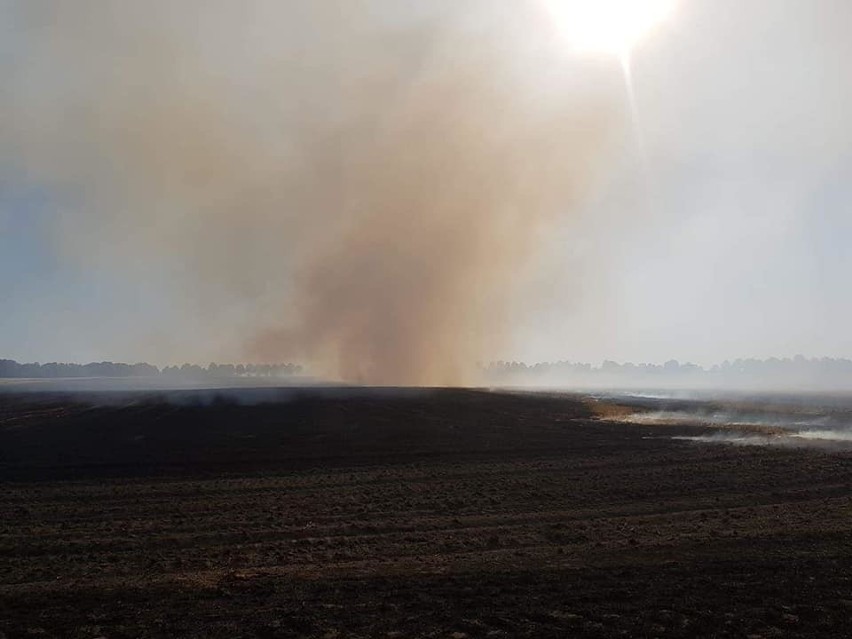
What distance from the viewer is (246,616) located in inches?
349

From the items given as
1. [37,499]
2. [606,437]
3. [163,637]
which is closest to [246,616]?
[163,637]

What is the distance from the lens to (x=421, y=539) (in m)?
13.1

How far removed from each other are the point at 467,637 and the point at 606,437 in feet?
77.4

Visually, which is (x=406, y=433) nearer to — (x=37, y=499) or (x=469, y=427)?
(x=469, y=427)

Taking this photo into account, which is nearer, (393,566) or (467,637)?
(467,637)

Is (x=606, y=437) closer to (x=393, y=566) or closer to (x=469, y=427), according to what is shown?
(x=469, y=427)

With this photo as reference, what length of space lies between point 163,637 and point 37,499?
1167 cm

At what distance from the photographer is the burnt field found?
8867mm

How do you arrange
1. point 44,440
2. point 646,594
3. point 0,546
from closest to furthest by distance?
point 646,594 < point 0,546 < point 44,440


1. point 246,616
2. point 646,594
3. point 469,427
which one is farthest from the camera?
point 469,427

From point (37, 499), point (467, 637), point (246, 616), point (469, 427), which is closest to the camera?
point (467, 637)

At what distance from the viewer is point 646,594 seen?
9711 millimetres

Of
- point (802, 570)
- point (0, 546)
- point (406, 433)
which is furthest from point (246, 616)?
point (406, 433)

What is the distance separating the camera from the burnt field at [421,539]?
887 centimetres
